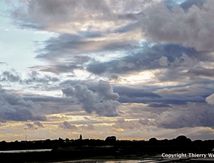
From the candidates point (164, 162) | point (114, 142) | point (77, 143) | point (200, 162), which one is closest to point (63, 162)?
point (164, 162)

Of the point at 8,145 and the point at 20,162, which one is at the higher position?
the point at 8,145

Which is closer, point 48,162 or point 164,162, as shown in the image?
point 164,162

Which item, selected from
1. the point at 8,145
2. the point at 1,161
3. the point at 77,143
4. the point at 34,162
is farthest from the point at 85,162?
the point at 8,145

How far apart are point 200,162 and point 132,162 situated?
10055 millimetres

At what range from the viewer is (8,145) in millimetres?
172750

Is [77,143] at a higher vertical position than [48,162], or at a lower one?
higher

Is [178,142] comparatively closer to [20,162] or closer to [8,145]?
[8,145]

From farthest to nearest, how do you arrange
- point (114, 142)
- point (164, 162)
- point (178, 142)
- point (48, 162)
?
point (114, 142)
point (178, 142)
point (48, 162)
point (164, 162)

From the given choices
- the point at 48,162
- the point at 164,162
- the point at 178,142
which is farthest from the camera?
the point at 178,142

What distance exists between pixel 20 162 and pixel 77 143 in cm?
9499

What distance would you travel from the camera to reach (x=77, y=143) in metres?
167

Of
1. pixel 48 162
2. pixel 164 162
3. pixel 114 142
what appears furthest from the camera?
pixel 114 142

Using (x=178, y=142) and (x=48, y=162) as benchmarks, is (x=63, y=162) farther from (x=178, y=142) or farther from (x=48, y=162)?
(x=178, y=142)

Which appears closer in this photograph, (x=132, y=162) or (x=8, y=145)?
(x=132, y=162)
